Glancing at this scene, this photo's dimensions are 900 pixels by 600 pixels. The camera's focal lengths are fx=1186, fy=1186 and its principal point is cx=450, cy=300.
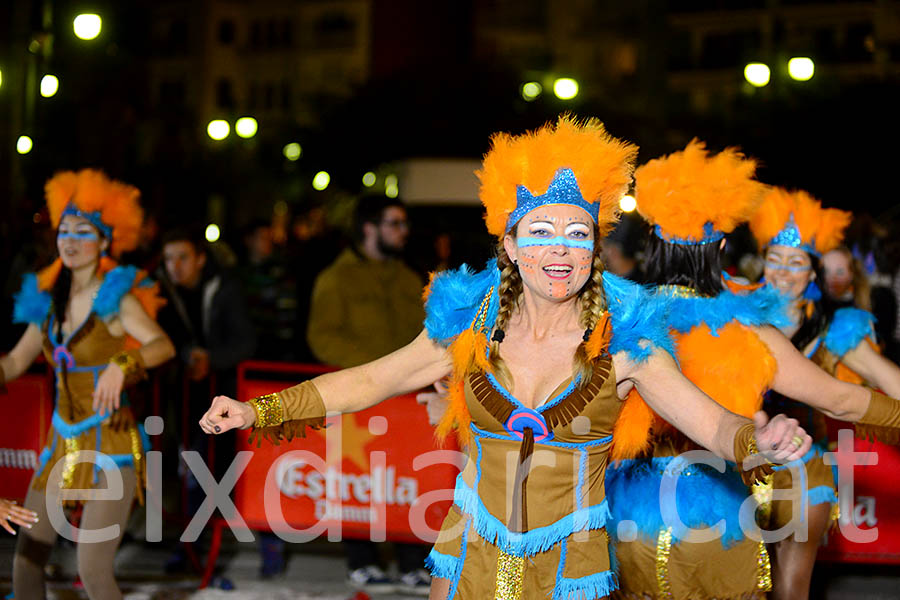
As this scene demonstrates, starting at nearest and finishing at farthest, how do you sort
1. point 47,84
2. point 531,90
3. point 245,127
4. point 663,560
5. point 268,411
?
1. point 268,411
2. point 663,560
3. point 47,84
4. point 245,127
5. point 531,90

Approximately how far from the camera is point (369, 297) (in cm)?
735

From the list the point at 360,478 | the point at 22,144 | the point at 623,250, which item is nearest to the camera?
the point at 360,478

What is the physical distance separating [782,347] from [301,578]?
3.70 m

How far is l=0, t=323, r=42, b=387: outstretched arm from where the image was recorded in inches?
222

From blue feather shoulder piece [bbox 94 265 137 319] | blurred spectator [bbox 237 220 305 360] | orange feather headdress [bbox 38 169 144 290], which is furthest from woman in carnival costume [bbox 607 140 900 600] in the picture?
blurred spectator [bbox 237 220 305 360]

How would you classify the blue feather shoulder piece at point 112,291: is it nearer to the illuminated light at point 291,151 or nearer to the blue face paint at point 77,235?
the blue face paint at point 77,235

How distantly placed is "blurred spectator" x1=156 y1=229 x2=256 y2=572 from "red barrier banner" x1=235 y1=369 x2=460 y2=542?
1.96ft

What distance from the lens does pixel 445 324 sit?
391 cm

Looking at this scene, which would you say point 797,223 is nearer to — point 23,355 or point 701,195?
point 701,195

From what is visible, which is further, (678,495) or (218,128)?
(218,128)

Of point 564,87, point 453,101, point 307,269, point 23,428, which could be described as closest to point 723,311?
point 23,428

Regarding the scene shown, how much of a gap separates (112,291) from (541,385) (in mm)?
2736

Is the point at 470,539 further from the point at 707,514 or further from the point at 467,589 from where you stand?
the point at 707,514

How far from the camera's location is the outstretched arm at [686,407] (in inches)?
137
